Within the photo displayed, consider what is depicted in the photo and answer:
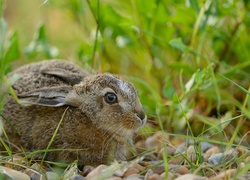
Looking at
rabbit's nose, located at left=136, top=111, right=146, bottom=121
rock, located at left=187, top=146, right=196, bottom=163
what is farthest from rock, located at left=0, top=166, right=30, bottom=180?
rock, located at left=187, top=146, right=196, bottom=163

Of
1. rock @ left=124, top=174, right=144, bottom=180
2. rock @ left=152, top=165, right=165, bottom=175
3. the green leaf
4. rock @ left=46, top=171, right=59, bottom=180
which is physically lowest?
rock @ left=152, top=165, right=165, bottom=175

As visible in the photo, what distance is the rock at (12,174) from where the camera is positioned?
133 inches

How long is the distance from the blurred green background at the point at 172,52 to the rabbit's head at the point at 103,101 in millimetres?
590

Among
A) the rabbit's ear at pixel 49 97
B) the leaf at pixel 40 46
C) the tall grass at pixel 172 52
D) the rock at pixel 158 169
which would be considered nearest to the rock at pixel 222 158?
the rock at pixel 158 169

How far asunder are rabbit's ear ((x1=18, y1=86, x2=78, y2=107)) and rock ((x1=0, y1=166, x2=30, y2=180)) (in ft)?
2.62

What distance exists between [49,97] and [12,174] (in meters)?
0.92

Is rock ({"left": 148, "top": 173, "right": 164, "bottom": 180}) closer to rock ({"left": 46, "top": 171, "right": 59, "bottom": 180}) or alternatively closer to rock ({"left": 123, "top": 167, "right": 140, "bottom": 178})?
rock ({"left": 123, "top": 167, "right": 140, "bottom": 178})

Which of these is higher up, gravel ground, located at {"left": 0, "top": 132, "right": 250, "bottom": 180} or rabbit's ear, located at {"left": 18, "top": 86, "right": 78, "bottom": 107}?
rabbit's ear, located at {"left": 18, "top": 86, "right": 78, "bottom": 107}

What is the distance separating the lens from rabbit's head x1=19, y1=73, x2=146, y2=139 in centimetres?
407

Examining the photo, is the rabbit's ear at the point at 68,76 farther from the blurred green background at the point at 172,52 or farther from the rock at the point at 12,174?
the rock at the point at 12,174

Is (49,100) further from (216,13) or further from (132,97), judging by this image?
(216,13)

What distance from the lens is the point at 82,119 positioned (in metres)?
4.19

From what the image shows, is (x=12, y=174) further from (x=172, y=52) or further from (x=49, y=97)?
(x=172, y=52)

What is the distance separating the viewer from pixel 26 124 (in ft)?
14.3
